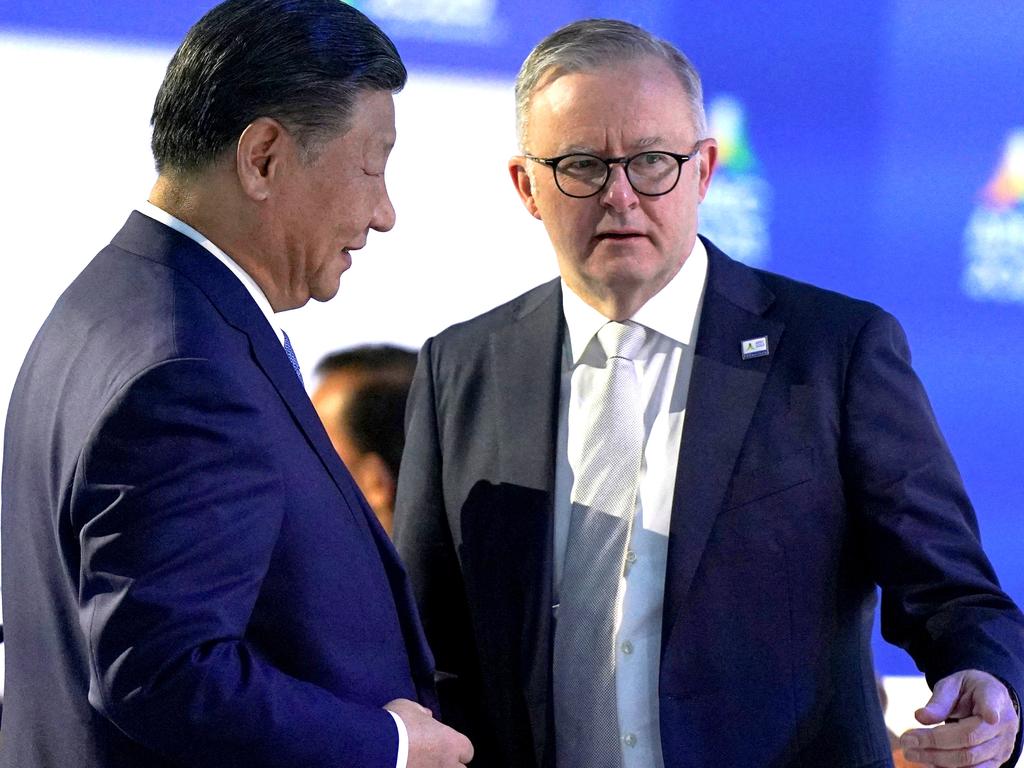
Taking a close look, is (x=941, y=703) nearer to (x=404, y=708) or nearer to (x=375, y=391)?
(x=404, y=708)

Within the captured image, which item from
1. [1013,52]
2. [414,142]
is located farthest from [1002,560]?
[414,142]

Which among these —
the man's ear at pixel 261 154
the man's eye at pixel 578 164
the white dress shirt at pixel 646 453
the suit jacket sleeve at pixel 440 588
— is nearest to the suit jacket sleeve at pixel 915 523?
the white dress shirt at pixel 646 453

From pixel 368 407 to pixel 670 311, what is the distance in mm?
1192

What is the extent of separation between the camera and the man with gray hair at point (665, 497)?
1.76 metres

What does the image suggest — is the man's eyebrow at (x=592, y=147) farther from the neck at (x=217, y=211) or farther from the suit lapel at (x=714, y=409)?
the neck at (x=217, y=211)

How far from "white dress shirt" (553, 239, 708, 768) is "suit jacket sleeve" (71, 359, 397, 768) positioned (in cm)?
63

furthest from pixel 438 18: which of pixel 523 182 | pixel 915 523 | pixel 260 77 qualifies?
pixel 915 523

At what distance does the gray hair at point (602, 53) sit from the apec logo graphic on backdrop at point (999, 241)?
1.29 m

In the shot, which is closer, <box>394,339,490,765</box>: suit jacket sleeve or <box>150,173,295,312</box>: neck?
<box>150,173,295,312</box>: neck

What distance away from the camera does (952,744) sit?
4.80 ft

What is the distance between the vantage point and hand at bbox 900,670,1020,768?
147 centimetres

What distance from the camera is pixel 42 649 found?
4.45 feet

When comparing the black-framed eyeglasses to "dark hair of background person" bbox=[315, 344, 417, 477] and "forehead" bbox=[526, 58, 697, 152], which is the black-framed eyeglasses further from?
"dark hair of background person" bbox=[315, 344, 417, 477]

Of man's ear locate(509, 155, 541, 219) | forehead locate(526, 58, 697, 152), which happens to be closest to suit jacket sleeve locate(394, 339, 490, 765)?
man's ear locate(509, 155, 541, 219)
